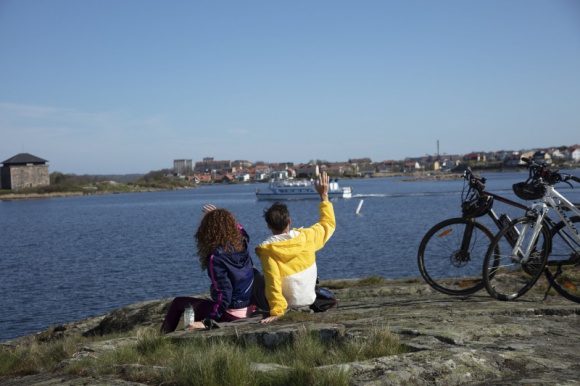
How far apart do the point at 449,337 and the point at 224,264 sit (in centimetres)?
219

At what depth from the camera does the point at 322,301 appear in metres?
6.36

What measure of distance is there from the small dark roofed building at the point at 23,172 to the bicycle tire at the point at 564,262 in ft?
509

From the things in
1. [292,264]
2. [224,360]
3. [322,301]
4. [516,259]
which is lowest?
[322,301]

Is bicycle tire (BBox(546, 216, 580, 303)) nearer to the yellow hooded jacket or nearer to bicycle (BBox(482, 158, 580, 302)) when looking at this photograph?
bicycle (BBox(482, 158, 580, 302))

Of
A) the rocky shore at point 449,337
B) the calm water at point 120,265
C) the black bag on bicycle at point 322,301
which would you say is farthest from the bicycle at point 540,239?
the calm water at point 120,265

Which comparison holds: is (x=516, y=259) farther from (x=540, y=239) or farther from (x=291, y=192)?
(x=291, y=192)

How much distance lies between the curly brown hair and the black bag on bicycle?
958 mm

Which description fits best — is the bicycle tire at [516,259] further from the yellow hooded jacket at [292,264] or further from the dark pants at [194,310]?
the dark pants at [194,310]

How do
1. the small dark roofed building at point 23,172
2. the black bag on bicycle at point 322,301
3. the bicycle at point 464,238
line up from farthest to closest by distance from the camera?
the small dark roofed building at point 23,172
the bicycle at point 464,238
the black bag on bicycle at point 322,301

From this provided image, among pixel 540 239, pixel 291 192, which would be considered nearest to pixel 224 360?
pixel 540 239

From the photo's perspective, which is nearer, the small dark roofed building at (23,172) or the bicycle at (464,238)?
the bicycle at (464,238)

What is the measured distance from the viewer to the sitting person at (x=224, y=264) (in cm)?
592

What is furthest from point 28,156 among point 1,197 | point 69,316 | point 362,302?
point 362,302

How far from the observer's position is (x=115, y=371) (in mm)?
4340
